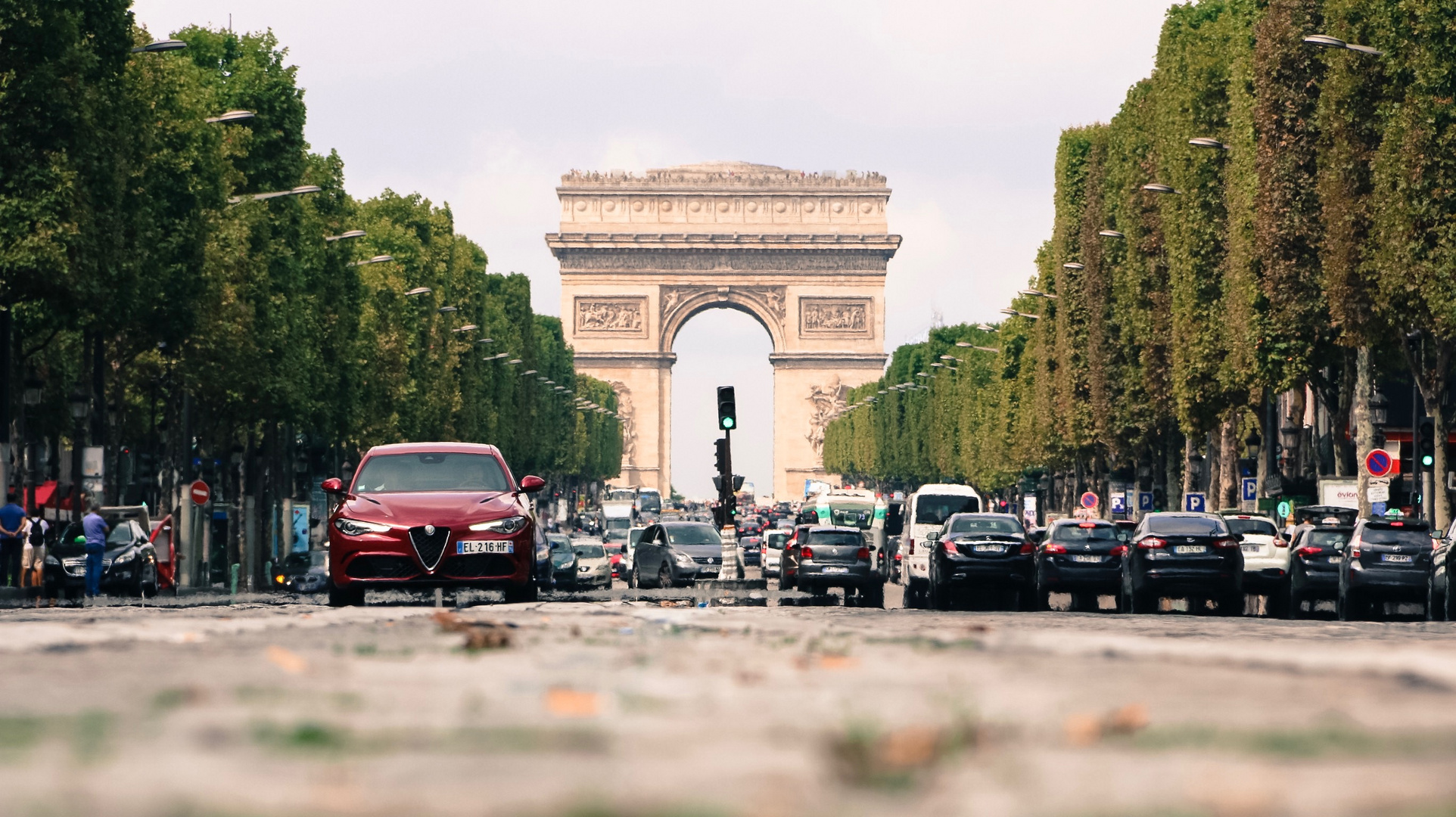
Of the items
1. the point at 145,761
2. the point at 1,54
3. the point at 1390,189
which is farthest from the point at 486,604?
the point at 1390,189

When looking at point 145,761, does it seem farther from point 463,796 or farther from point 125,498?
point 125,498

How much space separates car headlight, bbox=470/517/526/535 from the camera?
21969 millimetres

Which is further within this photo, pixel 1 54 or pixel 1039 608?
pixel 1039 608

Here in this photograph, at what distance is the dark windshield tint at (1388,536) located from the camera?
1146 inches

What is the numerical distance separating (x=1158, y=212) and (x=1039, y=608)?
2290cm

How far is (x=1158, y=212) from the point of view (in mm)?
55188

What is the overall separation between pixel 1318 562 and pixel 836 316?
402 feet

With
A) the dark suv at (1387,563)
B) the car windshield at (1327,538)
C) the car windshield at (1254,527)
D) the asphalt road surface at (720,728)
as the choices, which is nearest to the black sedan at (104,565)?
the car windshield at (1254,527)

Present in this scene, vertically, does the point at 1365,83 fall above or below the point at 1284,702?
above

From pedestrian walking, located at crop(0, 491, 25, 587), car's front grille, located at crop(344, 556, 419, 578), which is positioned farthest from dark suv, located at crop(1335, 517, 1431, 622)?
pedestrian walking, located at crop(0, 491, 25, 587)

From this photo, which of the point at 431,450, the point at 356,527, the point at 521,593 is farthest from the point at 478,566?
the point at 431,450

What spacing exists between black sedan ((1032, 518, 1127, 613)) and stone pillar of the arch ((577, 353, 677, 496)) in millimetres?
121821

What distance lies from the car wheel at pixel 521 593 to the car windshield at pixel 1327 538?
13302 mm

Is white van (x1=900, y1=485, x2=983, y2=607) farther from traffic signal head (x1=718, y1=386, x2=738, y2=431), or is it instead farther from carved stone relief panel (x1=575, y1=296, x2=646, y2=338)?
carved stone relief panel (x1=575, y1=296, x2=646, y2=338)
